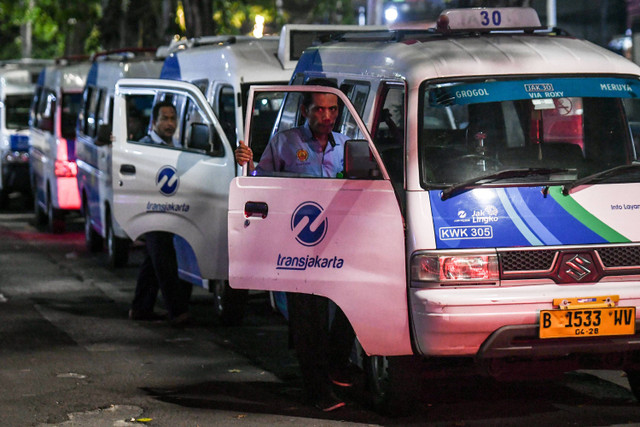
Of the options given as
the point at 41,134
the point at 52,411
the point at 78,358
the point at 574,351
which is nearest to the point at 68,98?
the point at 41,134

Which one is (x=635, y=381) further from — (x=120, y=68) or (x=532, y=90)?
(x=120, y=68)

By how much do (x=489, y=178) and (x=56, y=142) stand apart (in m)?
12.6

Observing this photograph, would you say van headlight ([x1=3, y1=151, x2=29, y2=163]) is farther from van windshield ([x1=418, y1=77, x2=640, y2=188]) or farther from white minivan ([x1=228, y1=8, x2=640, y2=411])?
van windshield ([x1=418, y1=77, x2=640, y2=188])

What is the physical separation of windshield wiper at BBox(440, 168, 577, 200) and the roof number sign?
1.19 m

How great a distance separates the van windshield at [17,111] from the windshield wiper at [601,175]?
17.3m

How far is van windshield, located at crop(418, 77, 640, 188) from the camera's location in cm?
689

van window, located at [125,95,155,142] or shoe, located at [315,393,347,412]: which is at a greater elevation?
van window, located at [125,95,155,142]

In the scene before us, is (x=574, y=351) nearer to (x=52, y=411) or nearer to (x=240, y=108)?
(x=52, y=411)

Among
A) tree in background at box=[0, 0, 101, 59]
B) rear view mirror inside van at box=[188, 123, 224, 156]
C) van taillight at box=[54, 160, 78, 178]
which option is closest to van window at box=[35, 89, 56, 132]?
van taillight at box=[54, 160, 78, 178]

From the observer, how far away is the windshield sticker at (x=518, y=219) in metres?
6.61

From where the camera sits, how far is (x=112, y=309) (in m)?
11.6

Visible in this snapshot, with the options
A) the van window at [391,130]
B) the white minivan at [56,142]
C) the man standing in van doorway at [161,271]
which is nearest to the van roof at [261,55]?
the man standing in van doorway at [161,271]

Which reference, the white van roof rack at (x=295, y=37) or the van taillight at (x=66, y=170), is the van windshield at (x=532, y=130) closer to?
the white van roof rack at (x=295, y=37)

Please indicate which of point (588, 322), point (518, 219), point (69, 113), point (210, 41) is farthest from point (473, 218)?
point (69, 113)
